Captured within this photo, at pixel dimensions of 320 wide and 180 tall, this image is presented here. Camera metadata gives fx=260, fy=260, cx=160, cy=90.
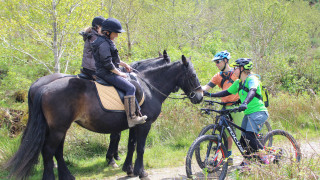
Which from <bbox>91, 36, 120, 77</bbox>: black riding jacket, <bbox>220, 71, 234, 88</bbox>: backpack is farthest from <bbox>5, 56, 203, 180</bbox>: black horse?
<bbox>220, 71, 234, 88</bbox>: backpack

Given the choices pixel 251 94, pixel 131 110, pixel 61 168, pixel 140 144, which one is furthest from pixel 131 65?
pixel 251 94

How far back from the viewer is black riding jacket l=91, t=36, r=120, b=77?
13.9 feet

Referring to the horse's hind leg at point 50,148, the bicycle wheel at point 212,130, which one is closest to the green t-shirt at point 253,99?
the bicycle wheel at point 212,130

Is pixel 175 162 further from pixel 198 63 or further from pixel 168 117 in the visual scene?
pixel 198 63

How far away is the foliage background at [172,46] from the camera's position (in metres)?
8.05

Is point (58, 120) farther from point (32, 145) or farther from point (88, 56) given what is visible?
point (88, 56)

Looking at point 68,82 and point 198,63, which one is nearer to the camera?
point 68,82

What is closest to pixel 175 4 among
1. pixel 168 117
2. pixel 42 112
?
pixel 168 117

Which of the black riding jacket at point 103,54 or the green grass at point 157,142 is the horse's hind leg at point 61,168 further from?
the black riding jacket at point 103,54

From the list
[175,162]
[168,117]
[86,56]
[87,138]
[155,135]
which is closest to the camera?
[86,56]

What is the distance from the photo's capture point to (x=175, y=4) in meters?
21.9

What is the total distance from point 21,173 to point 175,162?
3083 millimetres

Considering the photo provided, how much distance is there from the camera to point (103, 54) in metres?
4.23

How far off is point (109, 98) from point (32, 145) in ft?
4.59
